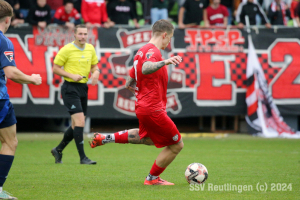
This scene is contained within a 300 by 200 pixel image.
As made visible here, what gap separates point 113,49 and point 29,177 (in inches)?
335

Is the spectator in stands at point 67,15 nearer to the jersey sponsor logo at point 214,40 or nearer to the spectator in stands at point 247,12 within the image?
the jersey sponsor logo at point 214,40

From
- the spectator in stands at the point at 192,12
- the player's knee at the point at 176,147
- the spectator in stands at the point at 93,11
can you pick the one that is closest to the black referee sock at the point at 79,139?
the player's knee at the point at 176,147

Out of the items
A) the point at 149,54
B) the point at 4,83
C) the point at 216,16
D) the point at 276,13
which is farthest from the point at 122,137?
the point at 276,13

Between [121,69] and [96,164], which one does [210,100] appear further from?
[96,164]

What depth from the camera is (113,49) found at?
1480cm

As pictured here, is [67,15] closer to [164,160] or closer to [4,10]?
[164,160]

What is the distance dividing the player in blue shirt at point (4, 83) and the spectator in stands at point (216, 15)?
11.8 m

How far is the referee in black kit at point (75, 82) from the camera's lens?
8477 millimetres

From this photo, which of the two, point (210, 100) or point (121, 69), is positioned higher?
point (121, 69)

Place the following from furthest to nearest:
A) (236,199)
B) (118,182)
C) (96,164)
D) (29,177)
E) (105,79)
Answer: (105,79)
(96,164)
(29,177)
(118,182)
(236,199)

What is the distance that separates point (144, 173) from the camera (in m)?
7.30

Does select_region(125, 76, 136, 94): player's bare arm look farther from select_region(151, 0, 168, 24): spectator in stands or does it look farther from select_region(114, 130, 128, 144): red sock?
select_region(151, 0, 168, 24): spectator in stands

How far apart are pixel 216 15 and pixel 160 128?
11.1m

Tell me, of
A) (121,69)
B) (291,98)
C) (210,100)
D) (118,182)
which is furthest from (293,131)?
(118,182)
